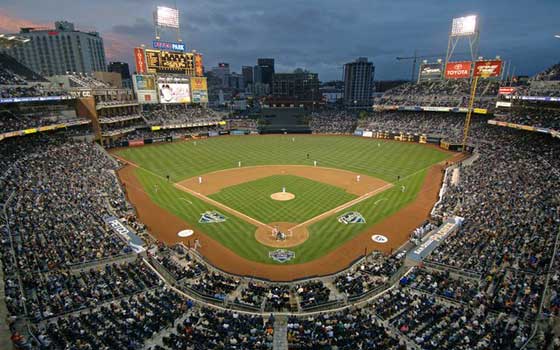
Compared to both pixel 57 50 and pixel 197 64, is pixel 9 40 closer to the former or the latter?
pixel 197 64

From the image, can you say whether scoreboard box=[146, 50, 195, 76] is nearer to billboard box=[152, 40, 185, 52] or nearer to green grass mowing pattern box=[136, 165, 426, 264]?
billboard box=[152, 40, 185, 52]

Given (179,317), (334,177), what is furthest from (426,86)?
(179,317)

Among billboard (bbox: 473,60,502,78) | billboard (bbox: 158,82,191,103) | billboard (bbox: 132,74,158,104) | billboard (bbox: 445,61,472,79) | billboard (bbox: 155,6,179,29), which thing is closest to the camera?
billboard (bbox: 473,60,502,78)

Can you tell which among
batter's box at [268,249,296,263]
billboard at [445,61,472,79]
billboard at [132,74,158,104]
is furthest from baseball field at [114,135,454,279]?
billboard at [132,74,158,104]

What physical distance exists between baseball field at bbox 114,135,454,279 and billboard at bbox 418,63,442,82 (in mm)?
26919

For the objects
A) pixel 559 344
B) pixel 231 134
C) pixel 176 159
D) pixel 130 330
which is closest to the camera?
pixel 559 344

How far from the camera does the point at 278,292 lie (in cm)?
1811

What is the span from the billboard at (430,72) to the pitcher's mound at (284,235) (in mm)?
71116

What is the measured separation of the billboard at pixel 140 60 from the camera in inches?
2744

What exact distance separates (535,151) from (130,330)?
176ft

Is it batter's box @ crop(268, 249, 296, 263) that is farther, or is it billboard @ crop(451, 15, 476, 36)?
billboard @ crop(451, 15, 476, 36)

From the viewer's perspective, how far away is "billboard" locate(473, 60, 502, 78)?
5172 centimetres

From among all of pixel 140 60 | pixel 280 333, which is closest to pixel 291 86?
pixel 140 60

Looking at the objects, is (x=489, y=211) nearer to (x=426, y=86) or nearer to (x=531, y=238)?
(x=531, y=238)
